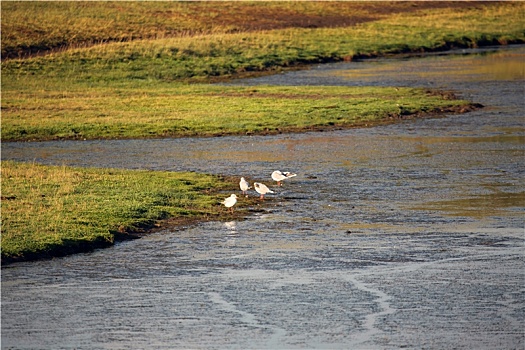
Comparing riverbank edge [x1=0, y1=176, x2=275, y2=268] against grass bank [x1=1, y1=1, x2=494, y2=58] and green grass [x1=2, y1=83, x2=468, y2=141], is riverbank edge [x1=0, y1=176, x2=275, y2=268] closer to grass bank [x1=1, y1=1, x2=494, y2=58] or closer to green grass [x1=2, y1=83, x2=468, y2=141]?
green grass [x1=2, y1=83, x2=468, y2=141]

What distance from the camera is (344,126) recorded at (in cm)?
3023

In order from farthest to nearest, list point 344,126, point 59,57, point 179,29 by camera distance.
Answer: point 179,29 → point 59,57 → point 344,126

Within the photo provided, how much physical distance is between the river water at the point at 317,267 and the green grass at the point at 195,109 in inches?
154

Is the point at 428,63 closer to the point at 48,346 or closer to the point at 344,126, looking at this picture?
the point at 344,126

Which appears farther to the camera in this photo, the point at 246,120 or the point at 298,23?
the point at 298,23

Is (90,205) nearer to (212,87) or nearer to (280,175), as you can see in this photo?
(280,175)

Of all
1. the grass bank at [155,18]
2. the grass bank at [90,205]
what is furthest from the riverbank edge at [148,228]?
the grass bank at [155,18]

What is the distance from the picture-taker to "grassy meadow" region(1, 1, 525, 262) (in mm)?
18688

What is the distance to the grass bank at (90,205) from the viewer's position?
53.5ft

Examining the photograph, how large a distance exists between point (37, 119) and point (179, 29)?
27601 millimetres

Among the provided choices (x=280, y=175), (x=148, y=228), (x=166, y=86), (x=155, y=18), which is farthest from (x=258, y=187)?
(x=155, y=18)

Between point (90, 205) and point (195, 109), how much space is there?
49.8 feet

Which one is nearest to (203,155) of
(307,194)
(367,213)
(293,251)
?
(307,194)

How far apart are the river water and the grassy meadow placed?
1309 millimetres
